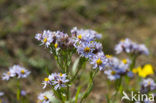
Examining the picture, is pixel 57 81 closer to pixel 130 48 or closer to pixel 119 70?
pixel 119 70

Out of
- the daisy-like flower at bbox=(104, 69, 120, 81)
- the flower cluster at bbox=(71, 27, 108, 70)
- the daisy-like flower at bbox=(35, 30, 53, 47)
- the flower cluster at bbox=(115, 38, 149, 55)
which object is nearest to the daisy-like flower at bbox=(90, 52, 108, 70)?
the flower cluster at bbox=(71, 27, 108, 70)

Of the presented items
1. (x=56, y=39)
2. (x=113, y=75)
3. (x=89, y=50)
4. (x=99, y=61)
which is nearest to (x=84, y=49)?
(x=89, y=50)

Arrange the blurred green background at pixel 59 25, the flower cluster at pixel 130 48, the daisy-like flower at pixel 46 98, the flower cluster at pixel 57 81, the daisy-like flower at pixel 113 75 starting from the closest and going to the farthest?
the flower cluster at pixel 57 81
the daisy-like flower at pixel 46 98
the daisy-like flower at pixel 113 75
the flower cluster at pixel 130 48
the blurred green background at pixel 59 25

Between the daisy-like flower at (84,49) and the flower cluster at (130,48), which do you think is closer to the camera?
the daisy-like flower at (84,49)

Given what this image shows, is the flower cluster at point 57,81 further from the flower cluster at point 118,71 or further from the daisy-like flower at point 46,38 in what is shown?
the flower cluster at point 118,71

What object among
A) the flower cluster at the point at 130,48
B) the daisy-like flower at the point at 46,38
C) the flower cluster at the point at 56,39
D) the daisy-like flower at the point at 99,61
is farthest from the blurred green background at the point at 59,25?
the daisy-like flower at the point at 46,38

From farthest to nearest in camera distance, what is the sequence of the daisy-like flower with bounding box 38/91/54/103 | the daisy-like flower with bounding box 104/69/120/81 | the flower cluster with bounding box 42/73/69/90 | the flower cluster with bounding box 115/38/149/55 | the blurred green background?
1. the blurred green background
2. the flower cluster with bounding box 115/38/149/55
3. the daisy-like flower with bounding box 104/69/120/81
4. the daisy-like flower with bounding box 38/91/54/103
5. the flower cluster with bounding box 42/73/69/90

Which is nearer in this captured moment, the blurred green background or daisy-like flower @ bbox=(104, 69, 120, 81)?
daisy-like flower @ bbox=(104, 69, 120, 81)

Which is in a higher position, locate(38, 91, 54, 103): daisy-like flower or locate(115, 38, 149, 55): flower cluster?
locate(115, 38, 149, 55): flower cluster

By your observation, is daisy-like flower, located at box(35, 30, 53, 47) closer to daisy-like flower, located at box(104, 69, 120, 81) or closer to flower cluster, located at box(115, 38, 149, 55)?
daisy-like flower, located at box(104, 69, 120, 81)
